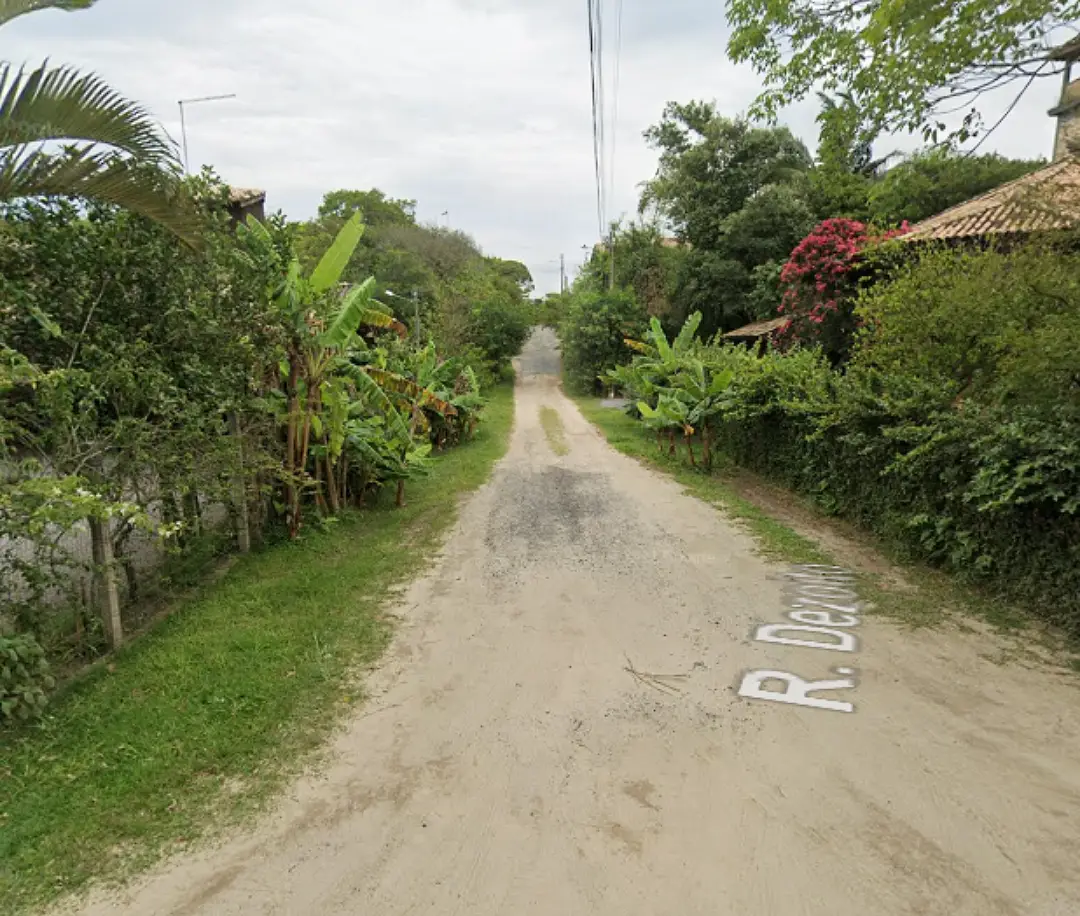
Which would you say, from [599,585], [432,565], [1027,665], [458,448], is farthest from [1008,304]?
[458,448]

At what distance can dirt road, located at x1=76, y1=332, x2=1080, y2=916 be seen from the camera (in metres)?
2.88

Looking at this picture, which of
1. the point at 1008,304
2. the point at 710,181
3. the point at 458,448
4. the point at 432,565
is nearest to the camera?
the point at 1008,304

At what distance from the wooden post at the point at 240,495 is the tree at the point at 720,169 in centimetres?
2069

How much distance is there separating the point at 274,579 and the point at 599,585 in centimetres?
349

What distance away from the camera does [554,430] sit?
20781 millimetres

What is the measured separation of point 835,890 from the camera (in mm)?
2854

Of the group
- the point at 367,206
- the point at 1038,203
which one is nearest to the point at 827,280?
the point at 1038,203

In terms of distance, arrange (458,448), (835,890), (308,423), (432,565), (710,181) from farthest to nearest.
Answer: (710,181) < (458,448) < (308,423) < (432,565) < (835,890)

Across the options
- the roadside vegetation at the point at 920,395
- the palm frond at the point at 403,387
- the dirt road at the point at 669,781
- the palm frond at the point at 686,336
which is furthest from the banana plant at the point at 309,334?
the palm frond at the point at 686,336

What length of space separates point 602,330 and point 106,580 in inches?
1031

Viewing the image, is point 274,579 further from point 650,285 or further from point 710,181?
point 650,285

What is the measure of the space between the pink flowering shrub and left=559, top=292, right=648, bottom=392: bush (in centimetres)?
1441

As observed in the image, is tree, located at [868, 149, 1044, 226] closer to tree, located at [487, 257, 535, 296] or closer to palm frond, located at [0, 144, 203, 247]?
palm frond, located at [0, 144, 203, 247]

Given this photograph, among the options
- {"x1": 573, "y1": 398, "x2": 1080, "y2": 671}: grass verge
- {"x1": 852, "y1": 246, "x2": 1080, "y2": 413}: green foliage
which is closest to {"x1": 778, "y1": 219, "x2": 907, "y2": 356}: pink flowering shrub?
{"x1": 573, "y1": 398, "x2": 1080, "y2": 671}: grass verge
